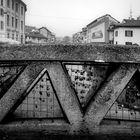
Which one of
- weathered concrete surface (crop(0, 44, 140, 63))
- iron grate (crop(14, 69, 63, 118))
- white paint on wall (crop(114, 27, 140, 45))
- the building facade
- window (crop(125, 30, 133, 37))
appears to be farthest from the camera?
window (crop(125, 30, 133, 37))

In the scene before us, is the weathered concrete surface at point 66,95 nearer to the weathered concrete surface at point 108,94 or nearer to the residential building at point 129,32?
the weathered concrete surface at point 108,94

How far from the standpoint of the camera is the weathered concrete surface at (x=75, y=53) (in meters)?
2.21

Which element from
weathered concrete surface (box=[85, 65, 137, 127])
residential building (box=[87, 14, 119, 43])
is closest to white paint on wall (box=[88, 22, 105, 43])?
residential building (box=[87, 14, 119, 43])

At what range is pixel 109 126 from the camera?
2.41 metres

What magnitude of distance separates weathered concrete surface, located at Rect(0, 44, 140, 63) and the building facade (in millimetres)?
38858

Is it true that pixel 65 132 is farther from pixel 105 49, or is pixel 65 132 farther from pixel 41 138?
pixel 105 49

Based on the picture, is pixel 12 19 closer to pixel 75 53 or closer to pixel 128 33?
pixel 128 33

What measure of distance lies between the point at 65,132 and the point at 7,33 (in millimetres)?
45746

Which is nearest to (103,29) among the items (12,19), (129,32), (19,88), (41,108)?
(129,32)

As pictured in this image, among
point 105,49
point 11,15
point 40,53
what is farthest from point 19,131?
point 11,15

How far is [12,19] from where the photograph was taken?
163ft

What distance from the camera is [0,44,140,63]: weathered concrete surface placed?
221 cm

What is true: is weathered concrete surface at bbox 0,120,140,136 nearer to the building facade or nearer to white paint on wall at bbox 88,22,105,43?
the building facade

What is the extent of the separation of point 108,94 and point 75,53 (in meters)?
0.49
